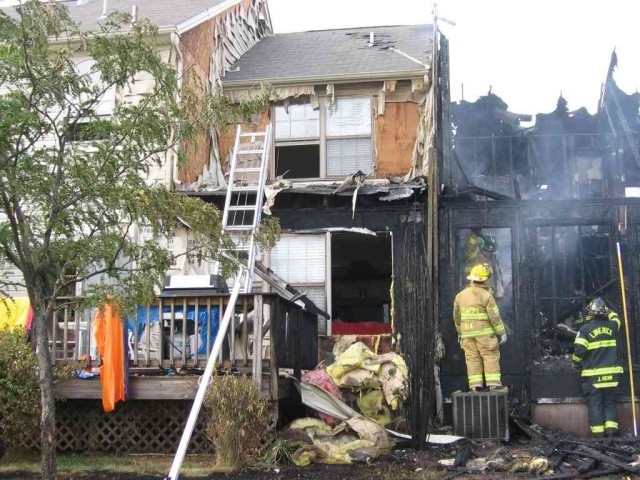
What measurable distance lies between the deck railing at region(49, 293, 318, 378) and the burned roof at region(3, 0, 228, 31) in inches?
211

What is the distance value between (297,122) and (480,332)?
17.4 feet

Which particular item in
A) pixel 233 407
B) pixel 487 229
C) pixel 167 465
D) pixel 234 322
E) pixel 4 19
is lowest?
pixel 167 465

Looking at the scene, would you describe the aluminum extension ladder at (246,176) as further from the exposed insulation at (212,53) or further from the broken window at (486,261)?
the broken window at (486,261)

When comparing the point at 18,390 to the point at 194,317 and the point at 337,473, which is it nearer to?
the point at 194,317

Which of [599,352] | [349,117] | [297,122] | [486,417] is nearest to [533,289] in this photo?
[599,352]

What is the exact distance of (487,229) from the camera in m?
11.1

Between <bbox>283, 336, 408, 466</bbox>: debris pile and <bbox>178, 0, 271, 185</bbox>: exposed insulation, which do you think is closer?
<bbox>283, 336, 408, 466</bbox>: debris pile

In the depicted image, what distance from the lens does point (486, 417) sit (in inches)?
338

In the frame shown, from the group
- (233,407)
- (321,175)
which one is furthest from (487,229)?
(233,407)

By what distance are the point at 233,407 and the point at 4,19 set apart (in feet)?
13.0

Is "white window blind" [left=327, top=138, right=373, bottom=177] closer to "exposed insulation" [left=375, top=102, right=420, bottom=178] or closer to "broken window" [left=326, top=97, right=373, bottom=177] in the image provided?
"broken window" [left=326, top=97, right=373, bottom=177]

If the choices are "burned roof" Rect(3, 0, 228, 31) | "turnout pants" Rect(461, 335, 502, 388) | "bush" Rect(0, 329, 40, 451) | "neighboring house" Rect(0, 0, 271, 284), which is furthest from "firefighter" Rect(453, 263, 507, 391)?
"burned roof" Rect(3, 0, 228, 31)

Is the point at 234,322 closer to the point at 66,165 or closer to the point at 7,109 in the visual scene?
the point at 66,165

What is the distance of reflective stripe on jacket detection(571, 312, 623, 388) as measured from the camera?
361 inches
